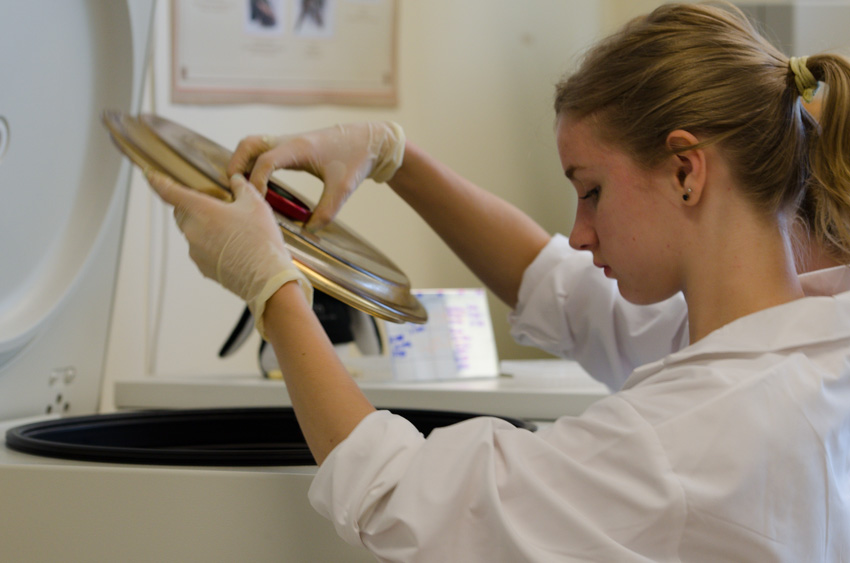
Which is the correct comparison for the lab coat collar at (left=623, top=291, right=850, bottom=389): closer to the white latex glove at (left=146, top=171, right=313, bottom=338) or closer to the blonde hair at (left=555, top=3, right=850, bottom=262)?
the blonde hair at (left=555, top=3, right=850, bottom=262)

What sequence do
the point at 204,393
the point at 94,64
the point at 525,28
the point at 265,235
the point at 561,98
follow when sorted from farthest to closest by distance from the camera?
the point at 525,28 < the point at 204,393 < the point at 94,64 < the point at 561,98 < the point at 265,235

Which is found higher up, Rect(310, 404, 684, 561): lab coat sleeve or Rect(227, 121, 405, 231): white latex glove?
Rect(227, 121, 405, 231): white latex glove

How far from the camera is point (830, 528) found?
0.76m

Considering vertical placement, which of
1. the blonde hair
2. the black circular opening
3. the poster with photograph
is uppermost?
the poster with photograph

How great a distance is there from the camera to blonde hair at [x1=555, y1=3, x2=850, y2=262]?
86 cm

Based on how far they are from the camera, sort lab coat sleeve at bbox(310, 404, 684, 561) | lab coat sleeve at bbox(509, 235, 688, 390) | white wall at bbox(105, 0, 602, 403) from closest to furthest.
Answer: lab coat sleeve at bbox(310, 404, 684, 561), lab coat sleeve at bbox(509, 235, 688, 390), white wall at bbox(105, 0, 602, 403)

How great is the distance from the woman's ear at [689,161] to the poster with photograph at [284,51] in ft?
5.55

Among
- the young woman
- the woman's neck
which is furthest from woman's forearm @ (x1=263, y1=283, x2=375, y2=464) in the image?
the woman's neck

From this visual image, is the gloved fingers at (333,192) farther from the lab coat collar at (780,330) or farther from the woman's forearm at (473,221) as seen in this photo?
the lab coat collar at (780,330)

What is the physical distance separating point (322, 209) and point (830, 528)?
722 mm

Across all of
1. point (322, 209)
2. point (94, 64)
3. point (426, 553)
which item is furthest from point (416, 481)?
point (94, 64)

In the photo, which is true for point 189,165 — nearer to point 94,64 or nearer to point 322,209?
point 322,209

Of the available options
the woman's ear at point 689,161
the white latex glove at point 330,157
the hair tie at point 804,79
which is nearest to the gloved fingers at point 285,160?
the white latex glove at point 330,157

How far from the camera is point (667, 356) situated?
2.85 feet
